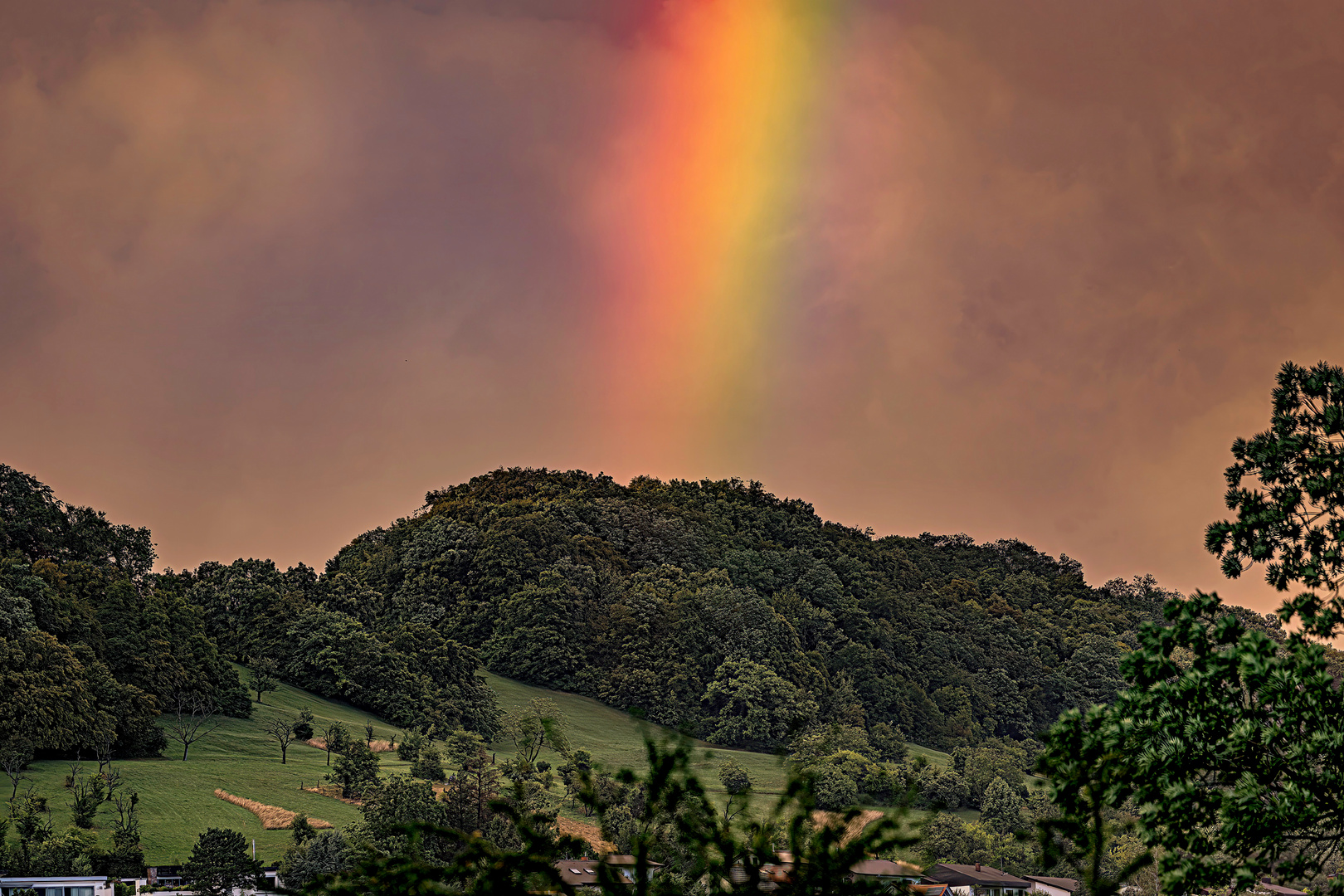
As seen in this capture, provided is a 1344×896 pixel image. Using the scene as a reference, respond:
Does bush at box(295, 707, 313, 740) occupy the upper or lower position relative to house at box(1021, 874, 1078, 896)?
upper

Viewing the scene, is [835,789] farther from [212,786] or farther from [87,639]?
[87,639]

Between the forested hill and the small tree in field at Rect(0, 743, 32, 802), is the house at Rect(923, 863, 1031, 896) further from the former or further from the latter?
the small tree in field at Rect(0, 743, 32, 802)

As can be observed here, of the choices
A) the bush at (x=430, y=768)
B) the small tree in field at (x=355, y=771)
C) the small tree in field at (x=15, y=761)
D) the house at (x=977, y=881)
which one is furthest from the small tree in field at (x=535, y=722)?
the small tree in field at (x=15, y=761)

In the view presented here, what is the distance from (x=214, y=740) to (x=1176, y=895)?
219ft

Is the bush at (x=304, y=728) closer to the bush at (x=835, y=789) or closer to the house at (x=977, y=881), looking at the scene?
the bush at (x=835, y=789)

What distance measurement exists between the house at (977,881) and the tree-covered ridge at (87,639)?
4174 cm

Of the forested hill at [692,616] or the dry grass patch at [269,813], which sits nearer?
the dry grass patch at [269,813]

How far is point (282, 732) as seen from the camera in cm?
7125

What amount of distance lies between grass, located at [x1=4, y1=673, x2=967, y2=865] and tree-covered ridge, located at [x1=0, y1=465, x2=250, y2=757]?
1940 millimetres

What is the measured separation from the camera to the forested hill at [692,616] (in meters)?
96.2

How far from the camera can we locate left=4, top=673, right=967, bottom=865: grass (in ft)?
161

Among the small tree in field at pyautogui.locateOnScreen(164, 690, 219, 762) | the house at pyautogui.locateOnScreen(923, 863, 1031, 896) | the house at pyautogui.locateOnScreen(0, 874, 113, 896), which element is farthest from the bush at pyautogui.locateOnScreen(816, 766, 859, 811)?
the house at pyautogui.locateOnScreen(0, 874, 113, 896)

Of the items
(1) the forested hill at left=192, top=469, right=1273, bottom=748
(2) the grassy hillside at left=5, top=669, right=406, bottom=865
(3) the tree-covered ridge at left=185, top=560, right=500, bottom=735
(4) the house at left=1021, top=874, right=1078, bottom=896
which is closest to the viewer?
(2) the grassy hillside at left=5, top=669, right=406, bottom=865

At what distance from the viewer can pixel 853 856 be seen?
8.23 m
